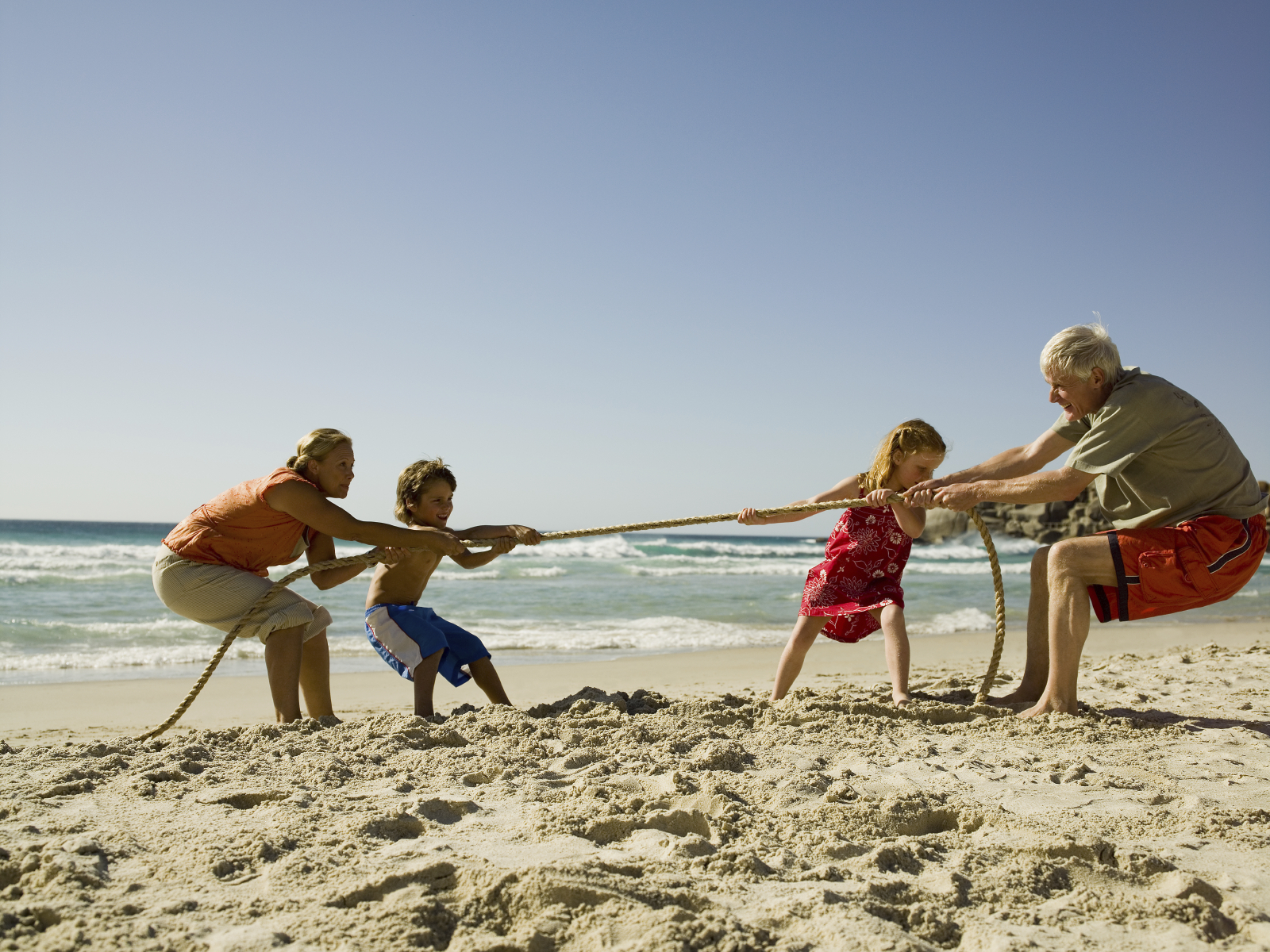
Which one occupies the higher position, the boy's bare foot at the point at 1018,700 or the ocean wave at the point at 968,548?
the boy's bare foot at the point at 1018,700

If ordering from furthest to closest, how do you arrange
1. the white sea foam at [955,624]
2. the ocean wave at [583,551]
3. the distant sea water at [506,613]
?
the ocean wave at [583,551]
the white sea foam at [955,624]
the distant sea water at [506,613]

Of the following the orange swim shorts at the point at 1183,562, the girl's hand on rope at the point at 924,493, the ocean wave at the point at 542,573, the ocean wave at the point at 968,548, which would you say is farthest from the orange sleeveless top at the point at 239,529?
the ocean wave at the point at 968,548

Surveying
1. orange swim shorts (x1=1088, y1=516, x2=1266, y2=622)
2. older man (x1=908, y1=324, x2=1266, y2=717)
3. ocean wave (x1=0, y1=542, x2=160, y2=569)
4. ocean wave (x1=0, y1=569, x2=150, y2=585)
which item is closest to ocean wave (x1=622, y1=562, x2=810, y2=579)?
ocean wave (x1=0, y1=569, x2=150, y2=585)

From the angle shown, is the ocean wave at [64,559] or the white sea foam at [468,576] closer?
the white sea foam at [468,576]

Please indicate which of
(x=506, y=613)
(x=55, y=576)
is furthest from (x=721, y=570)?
(x=55, y=576)

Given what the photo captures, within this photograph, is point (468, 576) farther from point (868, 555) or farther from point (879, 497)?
point (879, 497)

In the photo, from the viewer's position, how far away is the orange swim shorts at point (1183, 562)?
3.49 metres

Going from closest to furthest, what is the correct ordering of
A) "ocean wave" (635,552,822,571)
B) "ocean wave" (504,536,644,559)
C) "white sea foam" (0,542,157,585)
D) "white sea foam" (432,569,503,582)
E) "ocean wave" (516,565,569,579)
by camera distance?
"white sea foam" (0,542,157,585), "white sea foam" (432,569,503,582), "ocean wave" (516,565,569,579), "ocean wave" (635,552,822,571), "ocean wave" (504,536,644,559)

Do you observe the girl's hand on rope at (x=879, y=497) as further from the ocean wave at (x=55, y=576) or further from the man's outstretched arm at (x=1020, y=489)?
the ocean wave at (x=55, y=576)

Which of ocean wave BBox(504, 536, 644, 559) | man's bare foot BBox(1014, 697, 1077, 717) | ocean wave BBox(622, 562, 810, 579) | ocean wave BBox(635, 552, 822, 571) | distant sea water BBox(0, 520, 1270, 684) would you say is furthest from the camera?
ocean wave BBox(504, 536, 644, 559)

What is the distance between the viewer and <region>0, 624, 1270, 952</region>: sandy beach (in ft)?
5.98

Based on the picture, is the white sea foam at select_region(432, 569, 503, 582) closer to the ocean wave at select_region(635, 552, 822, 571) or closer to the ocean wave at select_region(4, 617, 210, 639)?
the ocean wave at select_region(635, 552, 822, 571)

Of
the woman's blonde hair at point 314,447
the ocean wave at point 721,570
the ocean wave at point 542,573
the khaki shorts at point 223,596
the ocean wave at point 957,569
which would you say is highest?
the woman's blonde hair at point 314,447

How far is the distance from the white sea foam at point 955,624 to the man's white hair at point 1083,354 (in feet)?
21.8
